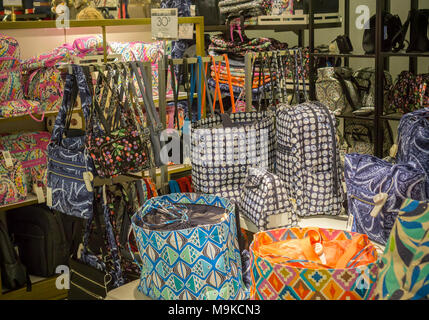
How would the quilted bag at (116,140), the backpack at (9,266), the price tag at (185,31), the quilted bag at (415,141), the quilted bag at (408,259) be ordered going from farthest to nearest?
the price tag at (185,31)
the backpack at (9,266)
the quilted bag at (116,140)
the quilted bag at (415,141)
the quilted bag at (408,259)

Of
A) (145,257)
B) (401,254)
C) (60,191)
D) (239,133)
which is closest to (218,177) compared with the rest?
(239,133)

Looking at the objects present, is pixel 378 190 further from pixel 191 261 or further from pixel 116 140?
pixel 116 140

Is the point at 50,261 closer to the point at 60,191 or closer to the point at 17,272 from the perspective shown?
the point at 17,272

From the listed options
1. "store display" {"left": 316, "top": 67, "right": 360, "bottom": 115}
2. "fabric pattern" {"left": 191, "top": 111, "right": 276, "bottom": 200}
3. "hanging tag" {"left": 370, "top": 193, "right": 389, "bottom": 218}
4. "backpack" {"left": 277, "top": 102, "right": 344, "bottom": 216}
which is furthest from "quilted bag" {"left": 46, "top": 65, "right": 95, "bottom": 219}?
"store display" {"left": 316, "top": 67, "right": 360, "bottom": 115}

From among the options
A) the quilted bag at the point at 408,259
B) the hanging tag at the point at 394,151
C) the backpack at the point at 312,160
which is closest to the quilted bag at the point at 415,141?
the hanging tag at the point at 394,151

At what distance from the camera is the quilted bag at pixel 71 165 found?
2391 millimetres

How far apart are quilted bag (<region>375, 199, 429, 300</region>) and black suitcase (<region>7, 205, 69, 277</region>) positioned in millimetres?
2656

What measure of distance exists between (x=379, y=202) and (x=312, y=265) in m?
0.54

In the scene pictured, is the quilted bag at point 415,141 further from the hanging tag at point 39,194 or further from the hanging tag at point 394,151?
the hanging tag at point 39,194

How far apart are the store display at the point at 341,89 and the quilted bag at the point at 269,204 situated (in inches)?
79.7

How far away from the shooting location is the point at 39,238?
348 centimetres

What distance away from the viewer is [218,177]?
90.5 inches

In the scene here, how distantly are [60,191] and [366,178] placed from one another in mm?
1409

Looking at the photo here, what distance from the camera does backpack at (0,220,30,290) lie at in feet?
10.8
